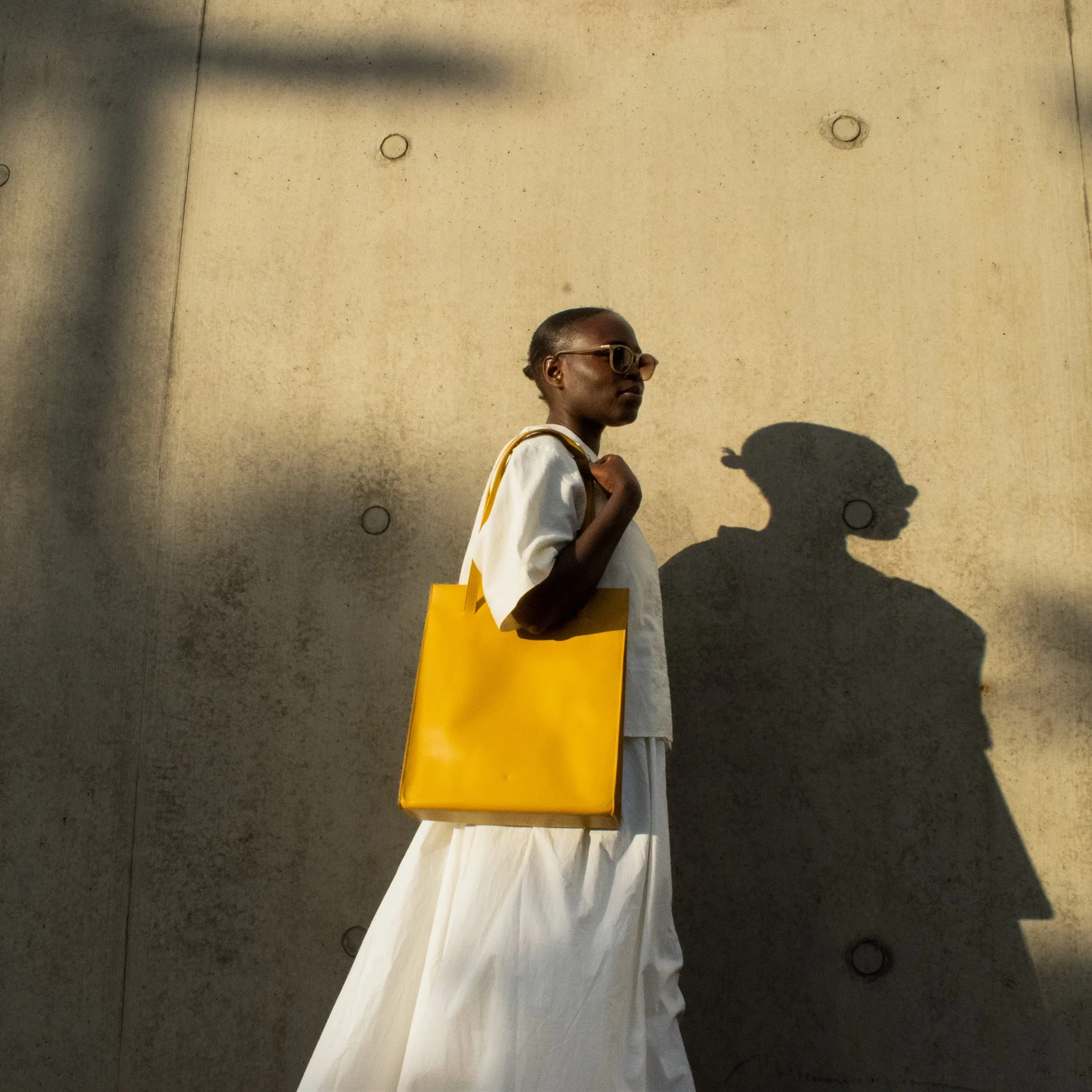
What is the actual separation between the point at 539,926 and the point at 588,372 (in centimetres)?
115

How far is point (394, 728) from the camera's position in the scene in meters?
2.94

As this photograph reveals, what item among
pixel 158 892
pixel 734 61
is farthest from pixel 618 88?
pixel 158 892

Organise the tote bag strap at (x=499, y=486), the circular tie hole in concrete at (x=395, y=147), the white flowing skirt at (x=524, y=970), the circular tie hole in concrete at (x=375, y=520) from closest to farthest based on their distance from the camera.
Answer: the white flowing skirt at (x=524, y=970), the tote bag strap at (x=499, y=486), the circular tie hole in concrete at (x=375, y=520), the circular tie hole in concrete at (x=395, y=147)

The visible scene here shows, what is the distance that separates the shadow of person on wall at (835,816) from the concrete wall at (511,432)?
1 centimetres

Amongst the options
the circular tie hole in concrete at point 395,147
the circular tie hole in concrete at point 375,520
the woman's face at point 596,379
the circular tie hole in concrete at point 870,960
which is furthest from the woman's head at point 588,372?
the circular tie hole in concrete at point 870,960

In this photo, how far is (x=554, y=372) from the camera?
2.44m

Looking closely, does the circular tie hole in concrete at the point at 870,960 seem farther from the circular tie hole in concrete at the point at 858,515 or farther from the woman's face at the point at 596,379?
the woman's face at the point at 596,379

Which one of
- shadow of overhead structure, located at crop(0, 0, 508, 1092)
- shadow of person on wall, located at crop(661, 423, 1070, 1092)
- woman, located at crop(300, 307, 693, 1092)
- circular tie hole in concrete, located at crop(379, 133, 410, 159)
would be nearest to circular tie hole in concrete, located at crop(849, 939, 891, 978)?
shadow of person on wall, located at crop(661, 423, 1070, 1092)

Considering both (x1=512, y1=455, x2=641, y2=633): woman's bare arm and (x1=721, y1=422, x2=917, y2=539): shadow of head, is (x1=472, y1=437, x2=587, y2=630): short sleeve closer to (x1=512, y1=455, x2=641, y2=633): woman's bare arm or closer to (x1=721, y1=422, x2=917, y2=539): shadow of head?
(x1=512, y1=455, x2=641, y2=633): woman's bare arm

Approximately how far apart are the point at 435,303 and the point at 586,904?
73.1 inches

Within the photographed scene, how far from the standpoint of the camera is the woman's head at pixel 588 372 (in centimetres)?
237

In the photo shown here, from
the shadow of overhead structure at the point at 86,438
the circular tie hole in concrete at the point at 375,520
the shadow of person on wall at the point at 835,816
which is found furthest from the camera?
the circular tie hole in concrete at the point at 375,520

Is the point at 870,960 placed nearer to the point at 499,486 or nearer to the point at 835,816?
the point at 835,816

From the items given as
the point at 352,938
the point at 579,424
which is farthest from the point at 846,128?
the point at 352,938
